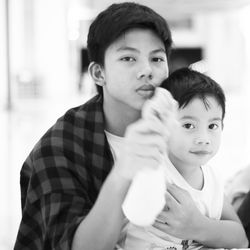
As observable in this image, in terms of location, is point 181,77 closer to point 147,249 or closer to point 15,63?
point 147,249

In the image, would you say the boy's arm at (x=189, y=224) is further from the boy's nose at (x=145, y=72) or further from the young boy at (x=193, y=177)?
the boy's nose at (x=145, y=72)

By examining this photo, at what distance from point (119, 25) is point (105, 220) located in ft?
1.25

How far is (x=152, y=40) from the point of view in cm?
106

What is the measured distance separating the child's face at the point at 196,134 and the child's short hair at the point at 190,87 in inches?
0.4

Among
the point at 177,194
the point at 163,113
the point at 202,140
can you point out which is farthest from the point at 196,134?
the point at 163,113

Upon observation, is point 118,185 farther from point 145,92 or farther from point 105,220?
point 145,92

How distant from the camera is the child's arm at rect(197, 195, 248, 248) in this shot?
41.8 inches

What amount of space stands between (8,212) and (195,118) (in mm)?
1849

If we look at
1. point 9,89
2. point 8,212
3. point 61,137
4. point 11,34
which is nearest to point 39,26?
point 11,34

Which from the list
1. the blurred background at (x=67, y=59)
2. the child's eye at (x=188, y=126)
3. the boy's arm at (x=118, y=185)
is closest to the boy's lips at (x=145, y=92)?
the child's eye at (x=188, y=126)

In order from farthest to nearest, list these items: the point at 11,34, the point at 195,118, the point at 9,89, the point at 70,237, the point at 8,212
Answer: the point at 11,34 < the point at 9,89 < the point at 8,212 < the point at 195,118 < the point at 70,237

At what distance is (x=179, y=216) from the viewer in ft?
3.37

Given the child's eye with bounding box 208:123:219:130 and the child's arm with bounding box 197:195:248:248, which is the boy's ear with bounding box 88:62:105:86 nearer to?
the child's eye with bounding box 208:123:219:130

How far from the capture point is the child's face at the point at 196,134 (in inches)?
42.7
